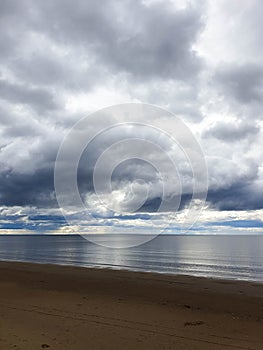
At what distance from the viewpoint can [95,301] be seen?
18.4m

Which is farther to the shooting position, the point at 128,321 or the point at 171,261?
the point at 171,261

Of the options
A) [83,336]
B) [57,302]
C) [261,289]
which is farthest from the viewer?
[261,289]

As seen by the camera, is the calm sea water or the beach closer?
the beach

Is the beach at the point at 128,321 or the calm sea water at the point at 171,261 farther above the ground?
the beach at the point at 128,321

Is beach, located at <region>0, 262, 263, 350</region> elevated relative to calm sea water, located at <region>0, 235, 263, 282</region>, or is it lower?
elevated

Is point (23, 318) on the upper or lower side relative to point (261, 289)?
upper

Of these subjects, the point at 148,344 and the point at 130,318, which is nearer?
the point at 148,344

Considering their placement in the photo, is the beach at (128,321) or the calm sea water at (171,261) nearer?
the beach at (128,321)

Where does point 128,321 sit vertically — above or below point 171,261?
above

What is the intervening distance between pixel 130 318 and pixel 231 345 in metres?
4.95

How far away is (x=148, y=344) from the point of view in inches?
415

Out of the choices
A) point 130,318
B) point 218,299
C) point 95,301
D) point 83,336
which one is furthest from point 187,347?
point 218,299

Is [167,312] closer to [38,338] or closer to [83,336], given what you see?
[83,336]

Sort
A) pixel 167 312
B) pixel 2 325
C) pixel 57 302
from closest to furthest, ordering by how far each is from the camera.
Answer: pixel 2 325 < pixel 167 312 < pixel 57 302
